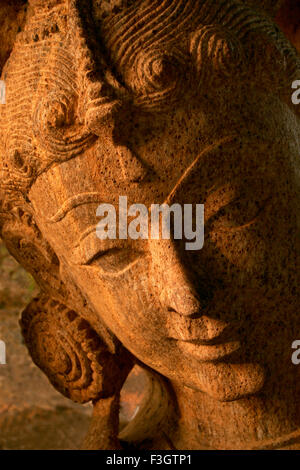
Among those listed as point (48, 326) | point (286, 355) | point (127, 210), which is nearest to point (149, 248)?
point (127, 210)

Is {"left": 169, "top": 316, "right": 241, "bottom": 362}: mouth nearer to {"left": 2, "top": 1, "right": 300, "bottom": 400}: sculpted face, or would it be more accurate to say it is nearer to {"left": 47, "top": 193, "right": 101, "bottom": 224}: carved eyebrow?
{"left": 2, "top": 1, "right": 300, "bottom": 400}: sculpted face

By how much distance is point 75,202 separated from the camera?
1.67m

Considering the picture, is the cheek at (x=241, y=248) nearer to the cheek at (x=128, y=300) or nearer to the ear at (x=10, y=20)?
the cheek at (x=128, y=300)

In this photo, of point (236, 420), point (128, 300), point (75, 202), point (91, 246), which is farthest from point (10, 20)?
point (236, 420)

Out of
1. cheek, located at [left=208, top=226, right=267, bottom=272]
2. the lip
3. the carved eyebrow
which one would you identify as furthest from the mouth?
the carved eyebrow

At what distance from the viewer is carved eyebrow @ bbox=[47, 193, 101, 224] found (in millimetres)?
1644

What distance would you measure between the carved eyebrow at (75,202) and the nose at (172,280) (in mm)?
165

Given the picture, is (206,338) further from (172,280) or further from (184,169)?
(184,169)

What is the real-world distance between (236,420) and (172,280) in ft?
1.85

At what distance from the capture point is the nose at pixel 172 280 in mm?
1605

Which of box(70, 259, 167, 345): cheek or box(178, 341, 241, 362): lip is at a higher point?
box(70, 259, 167, 345): cheek

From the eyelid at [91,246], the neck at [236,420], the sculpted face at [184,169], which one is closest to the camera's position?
the sculpted face at [184,169]

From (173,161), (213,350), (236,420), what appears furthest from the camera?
(236,420)

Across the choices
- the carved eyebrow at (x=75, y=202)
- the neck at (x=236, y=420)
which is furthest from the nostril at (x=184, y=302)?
the neck at (x=236, y=420)
